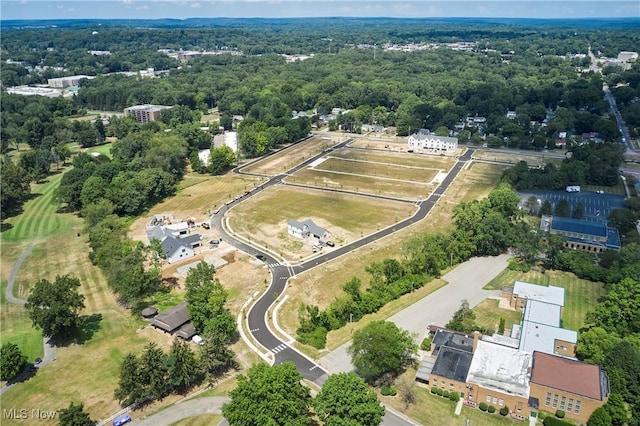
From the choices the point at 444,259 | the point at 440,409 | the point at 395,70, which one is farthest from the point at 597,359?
the point at 395,70

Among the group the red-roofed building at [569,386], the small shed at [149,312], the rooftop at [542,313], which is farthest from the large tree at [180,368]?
the rooftop at [542,313]

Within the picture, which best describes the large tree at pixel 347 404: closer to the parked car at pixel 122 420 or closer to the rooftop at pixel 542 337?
the parked car at pixel 122 420

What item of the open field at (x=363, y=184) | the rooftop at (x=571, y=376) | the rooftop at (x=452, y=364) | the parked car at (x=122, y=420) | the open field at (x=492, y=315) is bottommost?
the open field at (x=492, y=315)

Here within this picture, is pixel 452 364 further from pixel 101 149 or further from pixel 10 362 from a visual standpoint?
pixel 101 149

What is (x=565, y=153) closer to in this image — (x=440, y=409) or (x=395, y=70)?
(x=440, y=409)

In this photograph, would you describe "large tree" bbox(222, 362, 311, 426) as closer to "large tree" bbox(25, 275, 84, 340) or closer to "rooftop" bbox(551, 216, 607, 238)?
"large tree" bbox(25, 275, 84, 340)
